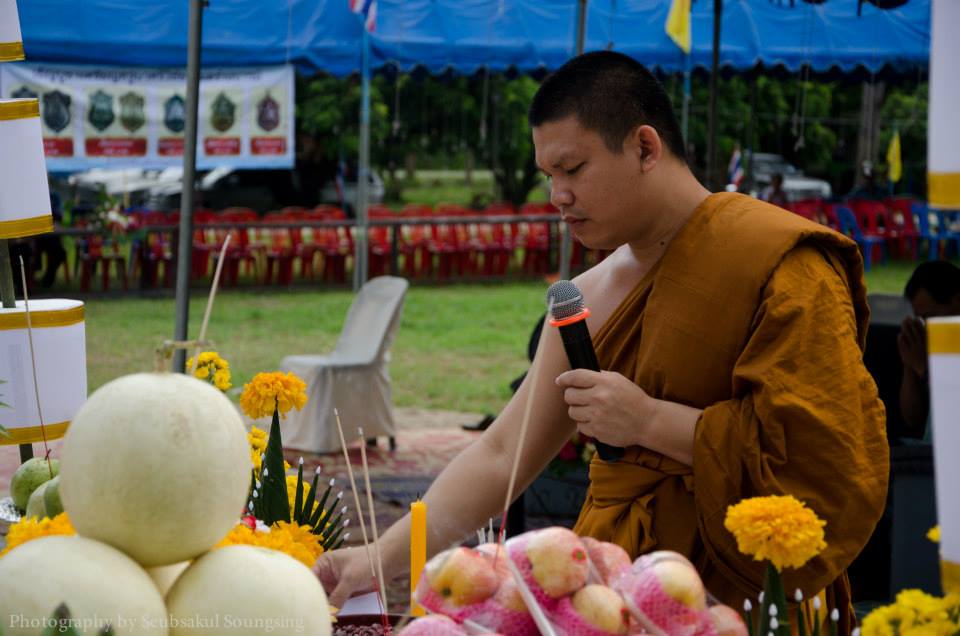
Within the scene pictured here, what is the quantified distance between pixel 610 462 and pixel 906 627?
2.71 feet

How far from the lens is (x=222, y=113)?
1201 cm

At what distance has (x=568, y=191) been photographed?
1.95m

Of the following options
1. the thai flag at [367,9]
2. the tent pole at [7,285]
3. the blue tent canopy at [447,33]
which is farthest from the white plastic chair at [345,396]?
the tent pole at [7,285]

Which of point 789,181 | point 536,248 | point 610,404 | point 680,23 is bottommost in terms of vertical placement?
point 536,248

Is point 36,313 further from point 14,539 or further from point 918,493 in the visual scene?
point 918,493

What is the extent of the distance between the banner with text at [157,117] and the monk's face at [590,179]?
1015 centimetres

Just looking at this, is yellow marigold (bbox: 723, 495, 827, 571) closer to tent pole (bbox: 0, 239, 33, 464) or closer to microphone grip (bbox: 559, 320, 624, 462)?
microphone grip (bbox: 559, 320, 624, 462)

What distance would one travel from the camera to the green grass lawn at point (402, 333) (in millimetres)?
9617

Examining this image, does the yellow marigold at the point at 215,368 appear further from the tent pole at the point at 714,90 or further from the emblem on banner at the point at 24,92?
the emblem on banner at the point at 24,92

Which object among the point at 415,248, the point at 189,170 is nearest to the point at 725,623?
the point at 189,170

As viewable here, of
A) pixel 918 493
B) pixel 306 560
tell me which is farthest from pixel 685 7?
pixel 306 560

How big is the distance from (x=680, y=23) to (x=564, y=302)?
537 cm

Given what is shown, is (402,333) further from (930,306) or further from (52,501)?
(52,501)

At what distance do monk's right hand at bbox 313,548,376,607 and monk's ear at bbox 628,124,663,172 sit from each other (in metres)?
0.79
